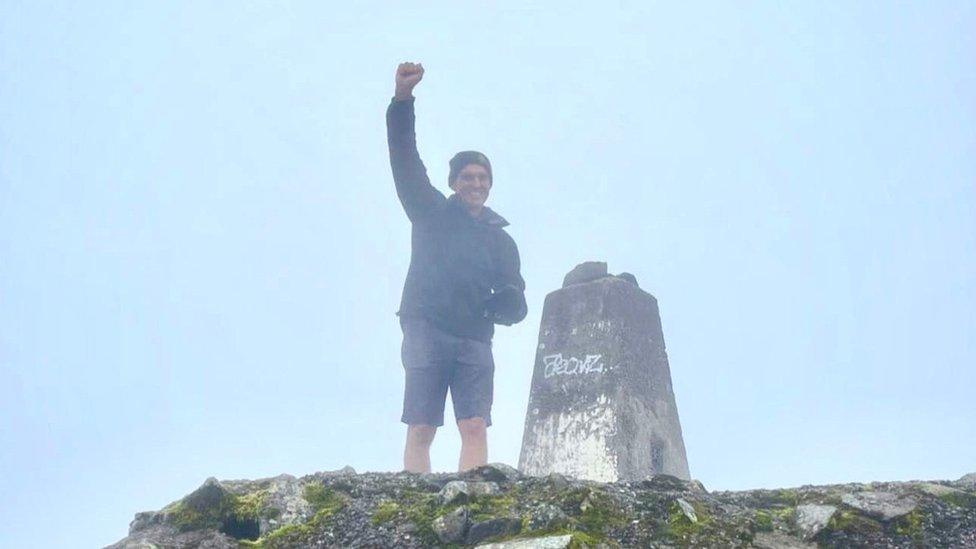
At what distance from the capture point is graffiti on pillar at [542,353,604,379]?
1083cm

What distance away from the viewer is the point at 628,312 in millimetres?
11219

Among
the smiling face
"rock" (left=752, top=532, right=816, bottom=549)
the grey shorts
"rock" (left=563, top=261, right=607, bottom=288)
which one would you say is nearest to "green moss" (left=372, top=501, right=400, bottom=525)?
"rock" (left=752, top=532, right=816, bottom=549)

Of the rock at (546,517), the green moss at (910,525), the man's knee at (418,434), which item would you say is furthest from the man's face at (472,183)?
the green moss at (910,525)

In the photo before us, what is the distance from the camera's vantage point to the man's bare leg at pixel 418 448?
706 cm

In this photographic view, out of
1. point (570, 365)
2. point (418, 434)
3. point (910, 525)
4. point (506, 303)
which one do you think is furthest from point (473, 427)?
point (570, 365)

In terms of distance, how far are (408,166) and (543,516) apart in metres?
3.37

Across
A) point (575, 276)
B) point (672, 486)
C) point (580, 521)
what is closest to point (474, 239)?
point (672, 486)

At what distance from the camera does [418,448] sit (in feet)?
23.4

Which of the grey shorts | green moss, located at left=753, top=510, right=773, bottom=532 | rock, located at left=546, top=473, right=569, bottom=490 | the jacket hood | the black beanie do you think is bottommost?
green moss, located at left=753, top=510, right=773, bottom=532

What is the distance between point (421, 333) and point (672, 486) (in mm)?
2533

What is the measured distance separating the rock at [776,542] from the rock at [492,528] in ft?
3.57

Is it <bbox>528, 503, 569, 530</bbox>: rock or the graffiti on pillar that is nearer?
<bbox>528, 503, 569, 530</bbox>: rock

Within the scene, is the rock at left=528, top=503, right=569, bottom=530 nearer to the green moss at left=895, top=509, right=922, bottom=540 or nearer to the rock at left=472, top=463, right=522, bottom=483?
the rock at left=472, top=463, right=522, bottom=483

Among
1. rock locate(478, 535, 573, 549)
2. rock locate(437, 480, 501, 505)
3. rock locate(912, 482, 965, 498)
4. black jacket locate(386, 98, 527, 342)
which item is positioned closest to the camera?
rock locate(478, 535, 573, 549)
